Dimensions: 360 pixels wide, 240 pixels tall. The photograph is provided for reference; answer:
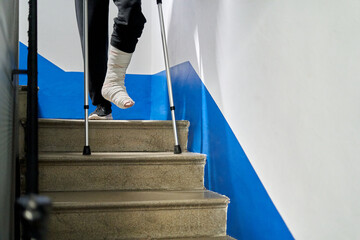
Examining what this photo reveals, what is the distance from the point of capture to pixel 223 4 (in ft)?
6.17

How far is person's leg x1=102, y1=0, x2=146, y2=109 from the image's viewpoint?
77.7 inches

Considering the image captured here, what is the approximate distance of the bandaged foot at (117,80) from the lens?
6.77 ft

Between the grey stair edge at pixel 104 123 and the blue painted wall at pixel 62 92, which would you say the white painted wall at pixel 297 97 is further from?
the blue painted wall at pixel 62 92

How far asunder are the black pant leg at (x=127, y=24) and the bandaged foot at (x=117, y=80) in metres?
0.04

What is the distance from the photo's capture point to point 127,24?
6.45 ft

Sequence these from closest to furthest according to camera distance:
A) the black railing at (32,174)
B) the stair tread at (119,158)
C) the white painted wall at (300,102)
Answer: the black railing at (32,174) < the white painted wall at (300,102) < the stair tread at (119,158)

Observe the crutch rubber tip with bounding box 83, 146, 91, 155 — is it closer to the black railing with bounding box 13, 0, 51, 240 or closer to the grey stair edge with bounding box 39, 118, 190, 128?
the grey stair edge with bounding box 39, 118, 190, 128

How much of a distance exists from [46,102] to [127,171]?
1778 mm

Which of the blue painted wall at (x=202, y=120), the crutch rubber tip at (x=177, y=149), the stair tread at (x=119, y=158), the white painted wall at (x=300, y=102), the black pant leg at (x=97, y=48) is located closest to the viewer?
the white painted wall at (x=300, y=102)

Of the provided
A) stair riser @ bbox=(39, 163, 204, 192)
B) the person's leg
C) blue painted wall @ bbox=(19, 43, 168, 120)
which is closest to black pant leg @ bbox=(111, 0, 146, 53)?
the person's leg

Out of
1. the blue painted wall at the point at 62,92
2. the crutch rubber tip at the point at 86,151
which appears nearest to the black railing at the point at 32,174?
the crutch rubber tip at the point at 86,151

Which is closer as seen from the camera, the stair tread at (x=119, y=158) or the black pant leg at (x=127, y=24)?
the stair tread at (x=119, y=158)

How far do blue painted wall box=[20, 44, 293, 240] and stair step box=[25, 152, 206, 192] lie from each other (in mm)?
118

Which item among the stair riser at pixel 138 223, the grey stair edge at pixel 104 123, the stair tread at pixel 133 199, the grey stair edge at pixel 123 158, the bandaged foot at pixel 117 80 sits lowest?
the stair riser at pixel 138 223
